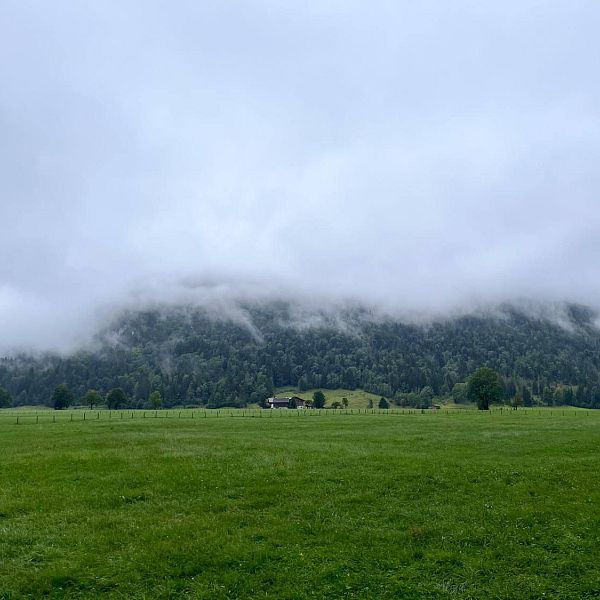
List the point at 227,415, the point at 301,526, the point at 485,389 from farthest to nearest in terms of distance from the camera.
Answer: the point at 485,389, the point at 227,415, the point at 301,526

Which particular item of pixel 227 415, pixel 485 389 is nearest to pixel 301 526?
pixel 227 415

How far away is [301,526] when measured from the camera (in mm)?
20594

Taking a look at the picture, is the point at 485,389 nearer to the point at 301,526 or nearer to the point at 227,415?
the point at 227,415

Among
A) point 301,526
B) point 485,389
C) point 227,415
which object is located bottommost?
point 227,415

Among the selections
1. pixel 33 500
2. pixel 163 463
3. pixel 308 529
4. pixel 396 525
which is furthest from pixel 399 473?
pixel 33 500

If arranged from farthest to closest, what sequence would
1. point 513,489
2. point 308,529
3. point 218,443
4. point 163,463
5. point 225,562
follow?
point 218,443, point 163,463, point 513,489, point 308,529, point 225,562

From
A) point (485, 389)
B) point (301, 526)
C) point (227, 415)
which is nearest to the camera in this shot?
point (301, 526)

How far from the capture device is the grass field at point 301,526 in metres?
16.1

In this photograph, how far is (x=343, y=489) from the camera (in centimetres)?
2567

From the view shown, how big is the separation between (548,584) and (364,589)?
6104 mm

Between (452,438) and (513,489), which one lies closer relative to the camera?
Answer: (513,489)

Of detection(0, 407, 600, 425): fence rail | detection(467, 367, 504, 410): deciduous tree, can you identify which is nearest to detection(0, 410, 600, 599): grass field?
detection(0, 407, 600, 425): fence rail

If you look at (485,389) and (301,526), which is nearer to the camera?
(301,526)

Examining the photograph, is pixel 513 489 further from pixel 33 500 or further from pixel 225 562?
pixel 33 500
